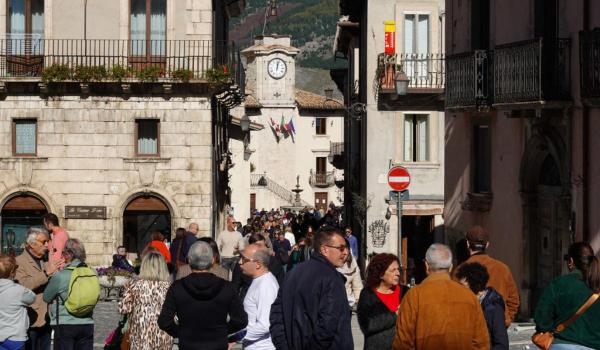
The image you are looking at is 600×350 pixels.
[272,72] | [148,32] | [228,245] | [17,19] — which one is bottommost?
[228,245]

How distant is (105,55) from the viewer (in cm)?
3456

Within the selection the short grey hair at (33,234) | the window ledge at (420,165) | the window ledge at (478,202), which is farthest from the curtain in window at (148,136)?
Answer: the short grey hair at (33,234)

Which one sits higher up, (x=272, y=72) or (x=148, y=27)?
(x=272, y=72)

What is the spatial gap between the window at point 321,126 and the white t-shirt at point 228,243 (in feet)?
260

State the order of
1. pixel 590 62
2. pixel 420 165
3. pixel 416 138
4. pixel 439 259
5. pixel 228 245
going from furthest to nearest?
1. pixel 416 138
2. pixel 420 165
3. pixel 228 245
4. pixel 590 62
5. pixel 439 259

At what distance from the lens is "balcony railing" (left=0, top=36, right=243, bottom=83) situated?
113 ft

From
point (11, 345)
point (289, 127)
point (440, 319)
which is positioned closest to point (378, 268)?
point (440, 319)

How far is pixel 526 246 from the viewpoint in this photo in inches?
886

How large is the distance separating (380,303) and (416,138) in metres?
27.3

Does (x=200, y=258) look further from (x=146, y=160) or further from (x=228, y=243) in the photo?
(x=146, y=160)

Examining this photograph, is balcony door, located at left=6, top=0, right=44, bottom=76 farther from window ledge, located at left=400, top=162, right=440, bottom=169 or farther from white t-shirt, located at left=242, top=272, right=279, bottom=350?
white t-shirt, located at left=242, top=272, right=279, bottom=350

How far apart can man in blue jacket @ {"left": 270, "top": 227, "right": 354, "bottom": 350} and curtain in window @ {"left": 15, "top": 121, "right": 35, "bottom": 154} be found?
2488 cm

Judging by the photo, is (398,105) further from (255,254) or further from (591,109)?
(255,254)

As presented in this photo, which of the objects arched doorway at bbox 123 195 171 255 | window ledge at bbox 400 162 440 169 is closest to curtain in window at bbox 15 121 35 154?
arched doorway at bbox 123 195 171 255
